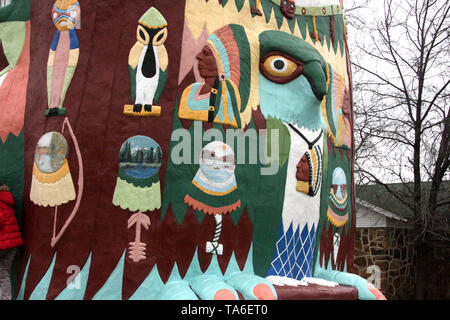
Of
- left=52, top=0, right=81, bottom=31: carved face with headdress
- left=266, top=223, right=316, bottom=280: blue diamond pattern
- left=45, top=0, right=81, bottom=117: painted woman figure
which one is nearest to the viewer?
left=45, top=0, right=81, bottom=117: painted woman figure

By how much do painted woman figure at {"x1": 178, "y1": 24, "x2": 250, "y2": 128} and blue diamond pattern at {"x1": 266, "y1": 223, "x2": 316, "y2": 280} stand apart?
5.20 feet

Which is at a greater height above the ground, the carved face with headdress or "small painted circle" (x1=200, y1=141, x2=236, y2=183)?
the carved face with headdress

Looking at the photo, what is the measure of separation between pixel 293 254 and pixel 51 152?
3.18 meters

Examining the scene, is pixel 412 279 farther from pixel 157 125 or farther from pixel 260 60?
pixel 157 125

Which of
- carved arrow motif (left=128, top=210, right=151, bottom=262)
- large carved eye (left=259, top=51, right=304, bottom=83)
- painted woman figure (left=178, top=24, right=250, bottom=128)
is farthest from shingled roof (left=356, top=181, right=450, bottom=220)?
carved arrow motif (left=128, top=210, right=151, bottom=262)

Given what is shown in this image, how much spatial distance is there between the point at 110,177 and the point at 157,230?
0.77 m

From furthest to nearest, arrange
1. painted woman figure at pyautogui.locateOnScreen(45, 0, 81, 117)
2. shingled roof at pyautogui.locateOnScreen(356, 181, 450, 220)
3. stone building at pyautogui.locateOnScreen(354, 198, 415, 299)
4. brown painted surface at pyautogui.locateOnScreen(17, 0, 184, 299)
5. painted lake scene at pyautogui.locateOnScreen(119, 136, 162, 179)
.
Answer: stone building at pyautogui.locateOnScreen(354, 198, 415, 299) < shingled roof at pyautogui.locateOnScreen(356, 181, 450, 220) < painted woman figure at pyautogui.locateOnScreen(45, 0, 81, 117) < painted lake scene at pyautogui.locateOnScreen(119, 136, 162, 179) < brown painted surface at pyautogui.locateOnScreen(17, 0, 184, 299)

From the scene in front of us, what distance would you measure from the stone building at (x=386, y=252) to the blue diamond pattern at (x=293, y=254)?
6.34 m

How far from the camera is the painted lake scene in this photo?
5332mm

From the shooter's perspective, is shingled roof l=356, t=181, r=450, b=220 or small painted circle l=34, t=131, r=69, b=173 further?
shingled roof l=356, t=181, r=450, b=220

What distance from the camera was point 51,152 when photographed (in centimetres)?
547

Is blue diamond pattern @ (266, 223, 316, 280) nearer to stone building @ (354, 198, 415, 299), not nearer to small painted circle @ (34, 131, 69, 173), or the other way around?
small painted circle @ (34, 131, 69, 173)

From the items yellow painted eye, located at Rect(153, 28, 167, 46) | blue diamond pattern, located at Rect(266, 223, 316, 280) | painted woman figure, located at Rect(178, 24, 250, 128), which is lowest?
blue diamond pattern, located at Rect(266, 223, 316, 280)
